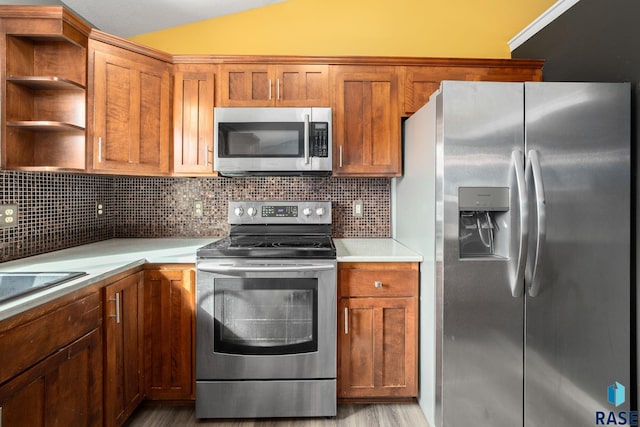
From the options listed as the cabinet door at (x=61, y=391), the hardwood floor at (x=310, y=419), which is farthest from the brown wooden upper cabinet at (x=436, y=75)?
the cabinet door at (x=61, y=391)

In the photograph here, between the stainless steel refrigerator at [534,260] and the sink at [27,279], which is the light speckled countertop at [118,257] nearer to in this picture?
the sink at [27,279]

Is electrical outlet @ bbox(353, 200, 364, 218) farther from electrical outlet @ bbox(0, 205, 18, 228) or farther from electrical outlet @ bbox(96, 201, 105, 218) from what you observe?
electrical outlet @ bbox(0, 205, 18, 228)

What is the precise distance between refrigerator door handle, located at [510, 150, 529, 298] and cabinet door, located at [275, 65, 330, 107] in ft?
3.90

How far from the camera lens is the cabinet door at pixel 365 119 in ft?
7.26

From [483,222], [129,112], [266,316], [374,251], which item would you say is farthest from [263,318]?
[129,112]

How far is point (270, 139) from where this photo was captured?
214cm

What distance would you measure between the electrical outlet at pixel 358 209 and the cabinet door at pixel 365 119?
1.28 feet

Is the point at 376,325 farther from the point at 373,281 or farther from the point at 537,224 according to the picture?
the point at 537,224

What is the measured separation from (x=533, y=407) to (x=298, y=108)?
6.55ft

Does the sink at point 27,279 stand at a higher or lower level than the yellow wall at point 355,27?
lower

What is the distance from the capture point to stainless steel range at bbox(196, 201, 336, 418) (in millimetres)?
1825

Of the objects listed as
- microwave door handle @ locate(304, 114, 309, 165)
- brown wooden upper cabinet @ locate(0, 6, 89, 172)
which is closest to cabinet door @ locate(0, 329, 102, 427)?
brown wooden upper cabinet @ locate(0, 6, 89, 172)

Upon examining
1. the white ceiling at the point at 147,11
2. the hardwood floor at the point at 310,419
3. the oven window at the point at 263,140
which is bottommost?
the hardwood floor at the point at 310,419

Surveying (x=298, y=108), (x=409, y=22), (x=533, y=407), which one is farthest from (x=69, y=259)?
(x=409, y=22)
